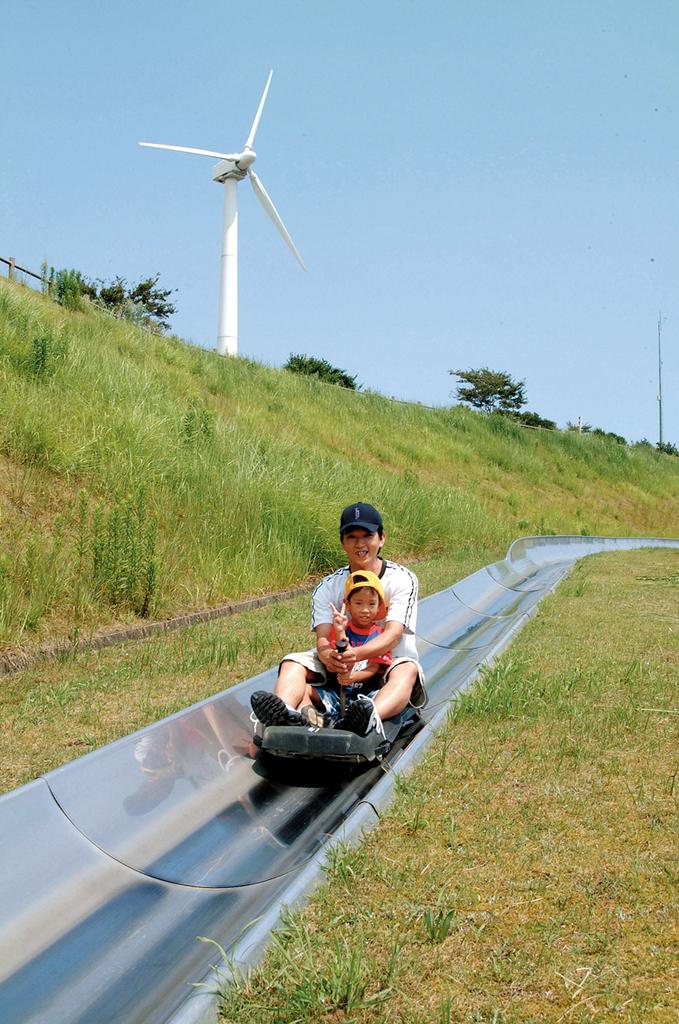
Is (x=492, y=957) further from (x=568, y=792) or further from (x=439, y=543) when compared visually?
(x=439, y=543)

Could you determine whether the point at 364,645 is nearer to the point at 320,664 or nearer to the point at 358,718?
the point at 320,664

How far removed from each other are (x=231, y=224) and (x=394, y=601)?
97.5 ft

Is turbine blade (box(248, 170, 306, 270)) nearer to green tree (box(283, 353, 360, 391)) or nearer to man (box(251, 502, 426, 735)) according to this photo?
green tree (box(283, 353, 360, 391))

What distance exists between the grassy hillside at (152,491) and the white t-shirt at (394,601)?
8.96 feet

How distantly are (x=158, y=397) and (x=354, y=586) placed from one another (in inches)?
329

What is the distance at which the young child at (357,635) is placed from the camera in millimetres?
4707

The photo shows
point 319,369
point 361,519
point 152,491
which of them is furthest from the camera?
point 319,369

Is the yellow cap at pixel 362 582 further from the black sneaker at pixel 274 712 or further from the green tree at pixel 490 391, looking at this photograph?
the green tree at pixel 490 391

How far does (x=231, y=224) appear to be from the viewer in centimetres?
3266

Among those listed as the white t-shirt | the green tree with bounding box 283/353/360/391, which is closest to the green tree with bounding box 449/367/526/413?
the green tree with bounding box 283/353/360/391

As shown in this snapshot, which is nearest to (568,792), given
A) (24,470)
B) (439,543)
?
(24,470)

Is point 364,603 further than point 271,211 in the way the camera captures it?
No

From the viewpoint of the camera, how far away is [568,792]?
379 centimetres

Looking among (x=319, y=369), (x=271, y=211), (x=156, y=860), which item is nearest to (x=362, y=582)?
(x=156, y=860)
